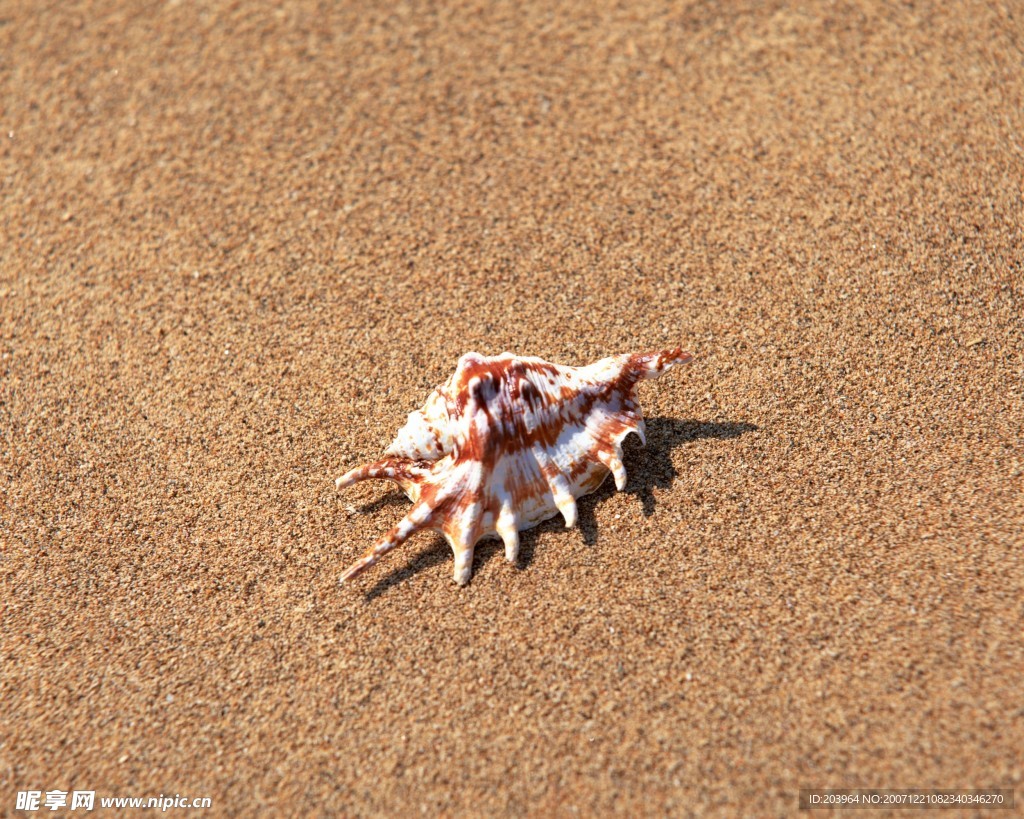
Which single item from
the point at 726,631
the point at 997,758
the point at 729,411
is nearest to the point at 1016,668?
the point at 997,758
